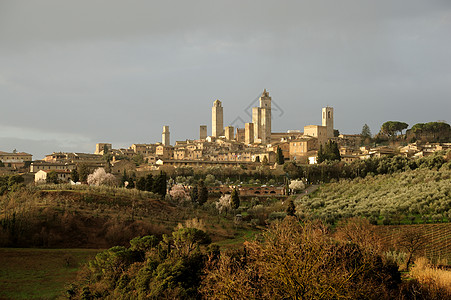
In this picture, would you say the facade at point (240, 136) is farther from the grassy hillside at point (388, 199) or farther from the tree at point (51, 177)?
the tree at point (51, 177)

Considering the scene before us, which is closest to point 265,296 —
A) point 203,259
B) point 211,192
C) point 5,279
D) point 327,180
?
point 203,259

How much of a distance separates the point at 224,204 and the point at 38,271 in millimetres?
20838

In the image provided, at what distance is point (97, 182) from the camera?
161 ft

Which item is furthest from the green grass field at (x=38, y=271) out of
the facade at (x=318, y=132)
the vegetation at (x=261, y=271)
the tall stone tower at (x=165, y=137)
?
the tall stone tower at (x=165, y=137)

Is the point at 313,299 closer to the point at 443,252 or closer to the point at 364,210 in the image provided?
the point at 443,252

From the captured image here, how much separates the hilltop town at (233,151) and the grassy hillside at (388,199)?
45.6ft

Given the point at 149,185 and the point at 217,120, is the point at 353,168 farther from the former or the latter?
the point at 217,120

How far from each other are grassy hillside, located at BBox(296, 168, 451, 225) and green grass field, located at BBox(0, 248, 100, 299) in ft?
57.4

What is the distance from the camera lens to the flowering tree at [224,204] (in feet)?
134

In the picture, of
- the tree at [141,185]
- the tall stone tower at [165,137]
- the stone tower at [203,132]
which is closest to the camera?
the tree at [141,185]

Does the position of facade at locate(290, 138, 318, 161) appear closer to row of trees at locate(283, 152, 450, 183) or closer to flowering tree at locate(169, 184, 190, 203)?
row of trees at locate(283, 152, 450, 183)

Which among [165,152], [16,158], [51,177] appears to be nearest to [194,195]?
[51,177]

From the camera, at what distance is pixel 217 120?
98.1 m

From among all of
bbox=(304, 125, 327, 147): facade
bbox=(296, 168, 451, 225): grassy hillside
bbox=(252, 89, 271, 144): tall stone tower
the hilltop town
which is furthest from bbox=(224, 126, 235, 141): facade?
bbox=(296, 168, 451, 225): grassy hillside
